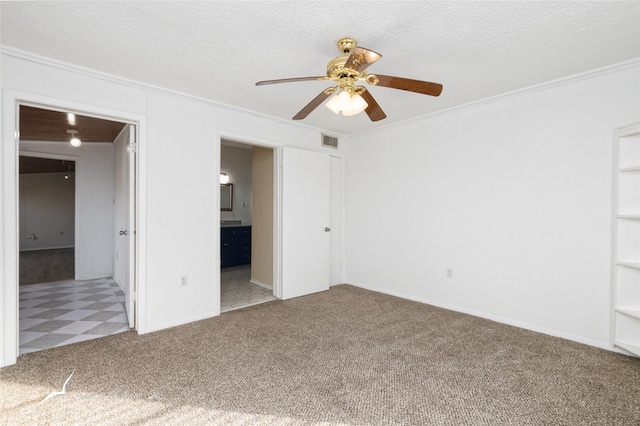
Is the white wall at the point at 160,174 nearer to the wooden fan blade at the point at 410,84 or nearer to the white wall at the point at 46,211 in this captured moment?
the wooden fan blade at the point at 410,84

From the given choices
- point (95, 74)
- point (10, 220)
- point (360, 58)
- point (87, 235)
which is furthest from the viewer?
point (87, 235)

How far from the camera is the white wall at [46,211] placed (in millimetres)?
8984

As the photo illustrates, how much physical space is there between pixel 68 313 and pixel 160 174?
6.65ft

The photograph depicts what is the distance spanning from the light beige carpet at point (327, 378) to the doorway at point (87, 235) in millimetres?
501

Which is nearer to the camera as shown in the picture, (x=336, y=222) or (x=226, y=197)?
(x=336, y=222)

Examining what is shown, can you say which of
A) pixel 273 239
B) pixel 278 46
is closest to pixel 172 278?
pixel 273 239

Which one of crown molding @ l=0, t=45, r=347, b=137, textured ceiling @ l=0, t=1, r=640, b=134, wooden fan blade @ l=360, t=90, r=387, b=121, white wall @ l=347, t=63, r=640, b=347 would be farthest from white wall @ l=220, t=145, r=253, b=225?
wooden fan blade @ l=360, t=90, r=387, b=121

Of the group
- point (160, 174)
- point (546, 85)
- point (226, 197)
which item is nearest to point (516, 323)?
point (546, 85)

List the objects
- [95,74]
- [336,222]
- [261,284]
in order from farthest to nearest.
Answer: [336,222], [261,284], [95,74]

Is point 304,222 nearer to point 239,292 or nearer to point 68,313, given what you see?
point 239,292

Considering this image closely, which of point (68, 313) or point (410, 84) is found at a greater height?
point (410, 84)

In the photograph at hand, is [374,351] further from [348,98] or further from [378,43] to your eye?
[378,43]

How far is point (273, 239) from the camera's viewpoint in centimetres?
436

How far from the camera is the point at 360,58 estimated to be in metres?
1.88
